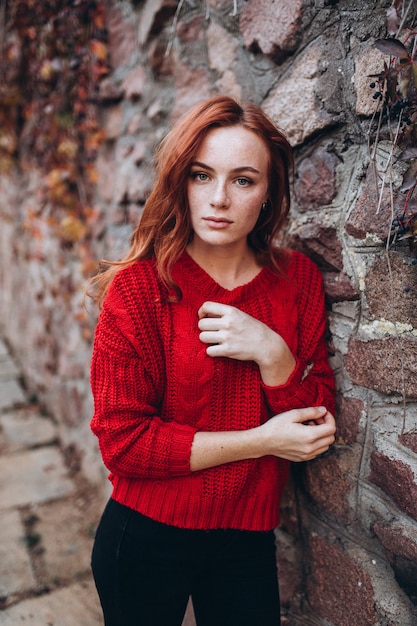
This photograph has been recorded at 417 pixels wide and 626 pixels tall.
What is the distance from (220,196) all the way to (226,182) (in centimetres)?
5

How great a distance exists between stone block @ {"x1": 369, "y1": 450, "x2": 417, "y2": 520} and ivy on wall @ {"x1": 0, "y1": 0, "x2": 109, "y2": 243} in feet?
6.33

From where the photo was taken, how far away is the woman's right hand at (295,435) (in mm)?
Answer: 1296

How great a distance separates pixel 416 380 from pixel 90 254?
194 centimetres

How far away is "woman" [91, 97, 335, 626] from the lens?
1.28m

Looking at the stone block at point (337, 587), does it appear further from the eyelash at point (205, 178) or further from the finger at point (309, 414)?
the eyelash at point (205, 178)

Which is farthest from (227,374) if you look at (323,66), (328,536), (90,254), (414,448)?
(90,254)

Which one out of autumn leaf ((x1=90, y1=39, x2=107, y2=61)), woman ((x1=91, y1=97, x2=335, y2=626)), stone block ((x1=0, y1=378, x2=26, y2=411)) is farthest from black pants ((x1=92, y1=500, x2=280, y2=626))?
stone block ((x1=0, y1=378, x2=26, y2=411))

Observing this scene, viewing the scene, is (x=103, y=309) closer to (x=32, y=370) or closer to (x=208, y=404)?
(x=208, y=404)

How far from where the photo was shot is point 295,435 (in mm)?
1295

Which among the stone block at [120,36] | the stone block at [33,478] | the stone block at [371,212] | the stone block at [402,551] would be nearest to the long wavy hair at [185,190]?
the stone block at [371,212]

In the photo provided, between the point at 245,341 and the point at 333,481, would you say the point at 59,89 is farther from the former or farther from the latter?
the point at 333,481

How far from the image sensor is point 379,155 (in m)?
1.25

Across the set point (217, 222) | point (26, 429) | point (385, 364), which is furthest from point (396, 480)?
point (26, 429)

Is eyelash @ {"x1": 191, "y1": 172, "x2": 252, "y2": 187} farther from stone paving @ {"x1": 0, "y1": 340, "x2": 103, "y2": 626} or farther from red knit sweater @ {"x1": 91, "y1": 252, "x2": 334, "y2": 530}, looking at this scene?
stone paving @ {"x1": 0, "y1": 340, "x2": 103, "y2": 626}
